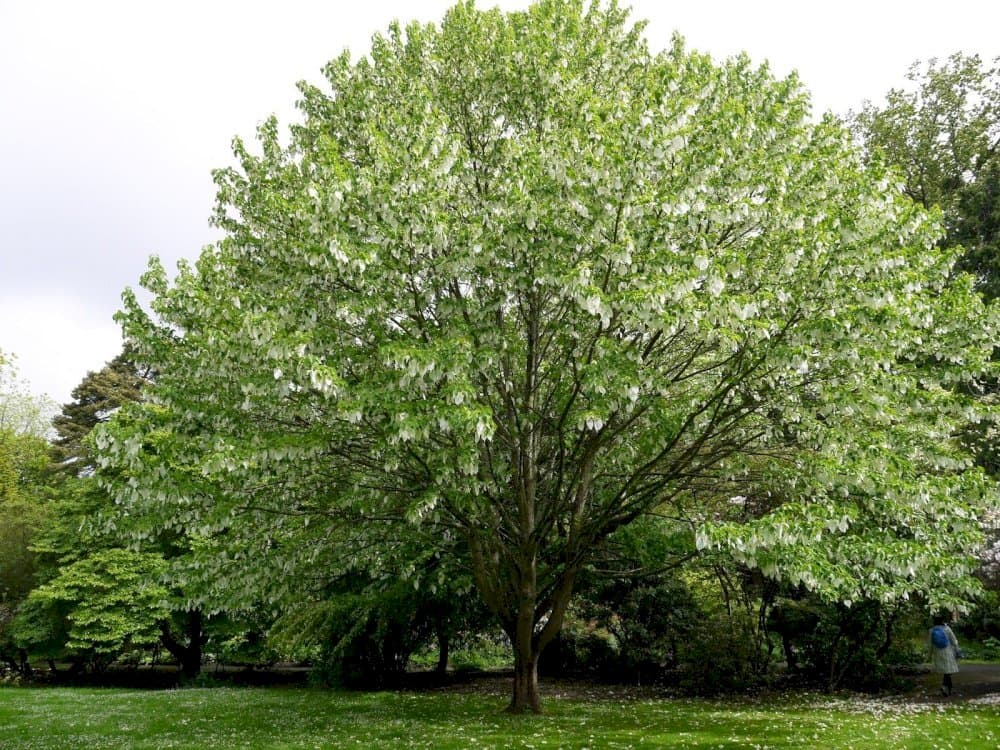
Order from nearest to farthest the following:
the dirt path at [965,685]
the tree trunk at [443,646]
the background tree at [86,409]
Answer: the dirt path at [965,685] → the tree trunk at [443,646] → the background tree at [86,409]

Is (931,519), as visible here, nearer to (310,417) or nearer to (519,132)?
(519,132)

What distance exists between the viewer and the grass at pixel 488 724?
9.70m

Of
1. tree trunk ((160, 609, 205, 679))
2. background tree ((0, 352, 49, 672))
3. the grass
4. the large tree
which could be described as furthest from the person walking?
background tree ((0, 352, 49, 672))

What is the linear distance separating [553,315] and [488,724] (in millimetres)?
6851

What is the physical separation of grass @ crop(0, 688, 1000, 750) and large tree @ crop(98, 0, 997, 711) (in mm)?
2408

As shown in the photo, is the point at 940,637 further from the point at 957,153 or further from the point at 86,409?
the point at 86,409

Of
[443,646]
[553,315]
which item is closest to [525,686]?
[553,315]

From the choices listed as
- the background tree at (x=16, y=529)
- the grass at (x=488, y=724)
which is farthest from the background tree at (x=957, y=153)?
the background tree at (x=16, y=529)

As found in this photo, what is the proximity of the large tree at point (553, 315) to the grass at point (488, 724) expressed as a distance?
94.8 inches

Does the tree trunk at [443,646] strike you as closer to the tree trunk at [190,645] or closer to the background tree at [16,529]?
the tree trunk at [190,645]

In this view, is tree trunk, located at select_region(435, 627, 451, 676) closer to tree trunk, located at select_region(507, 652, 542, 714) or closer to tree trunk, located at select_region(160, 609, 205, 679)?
tree trunk, located at select_region(507, 652, 542, 714)

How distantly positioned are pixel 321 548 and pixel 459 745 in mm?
4340

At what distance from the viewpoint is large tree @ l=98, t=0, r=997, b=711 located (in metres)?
8.48

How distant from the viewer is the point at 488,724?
1128cm
